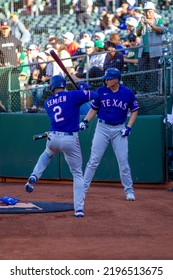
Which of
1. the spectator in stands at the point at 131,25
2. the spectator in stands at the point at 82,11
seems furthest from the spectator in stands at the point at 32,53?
the spectator in stands at the point at 131,25

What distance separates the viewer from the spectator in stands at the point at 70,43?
17.9 m

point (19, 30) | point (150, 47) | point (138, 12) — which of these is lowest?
point (150, 47)

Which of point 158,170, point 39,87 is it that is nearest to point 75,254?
point 158,170

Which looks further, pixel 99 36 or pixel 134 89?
pixel 99 36

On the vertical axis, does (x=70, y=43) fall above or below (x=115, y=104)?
above

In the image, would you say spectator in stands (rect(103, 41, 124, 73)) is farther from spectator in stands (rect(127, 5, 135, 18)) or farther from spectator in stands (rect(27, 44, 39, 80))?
spectator in stands (rect(27, 44, 39, 80))

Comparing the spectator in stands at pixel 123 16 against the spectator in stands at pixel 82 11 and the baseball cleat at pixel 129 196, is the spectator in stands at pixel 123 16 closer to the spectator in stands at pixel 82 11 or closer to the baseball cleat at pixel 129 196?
the spectator in stands at pixel 82 11

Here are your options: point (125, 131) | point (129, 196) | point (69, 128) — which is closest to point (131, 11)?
point (125, 131)

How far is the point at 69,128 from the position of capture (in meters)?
9.48

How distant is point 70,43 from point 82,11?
1.93 metres

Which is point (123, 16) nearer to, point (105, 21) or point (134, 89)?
point (105, 21)

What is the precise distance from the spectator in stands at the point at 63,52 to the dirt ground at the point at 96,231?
4.17m

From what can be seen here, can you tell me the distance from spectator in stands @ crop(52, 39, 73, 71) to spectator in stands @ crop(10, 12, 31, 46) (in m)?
1.00
